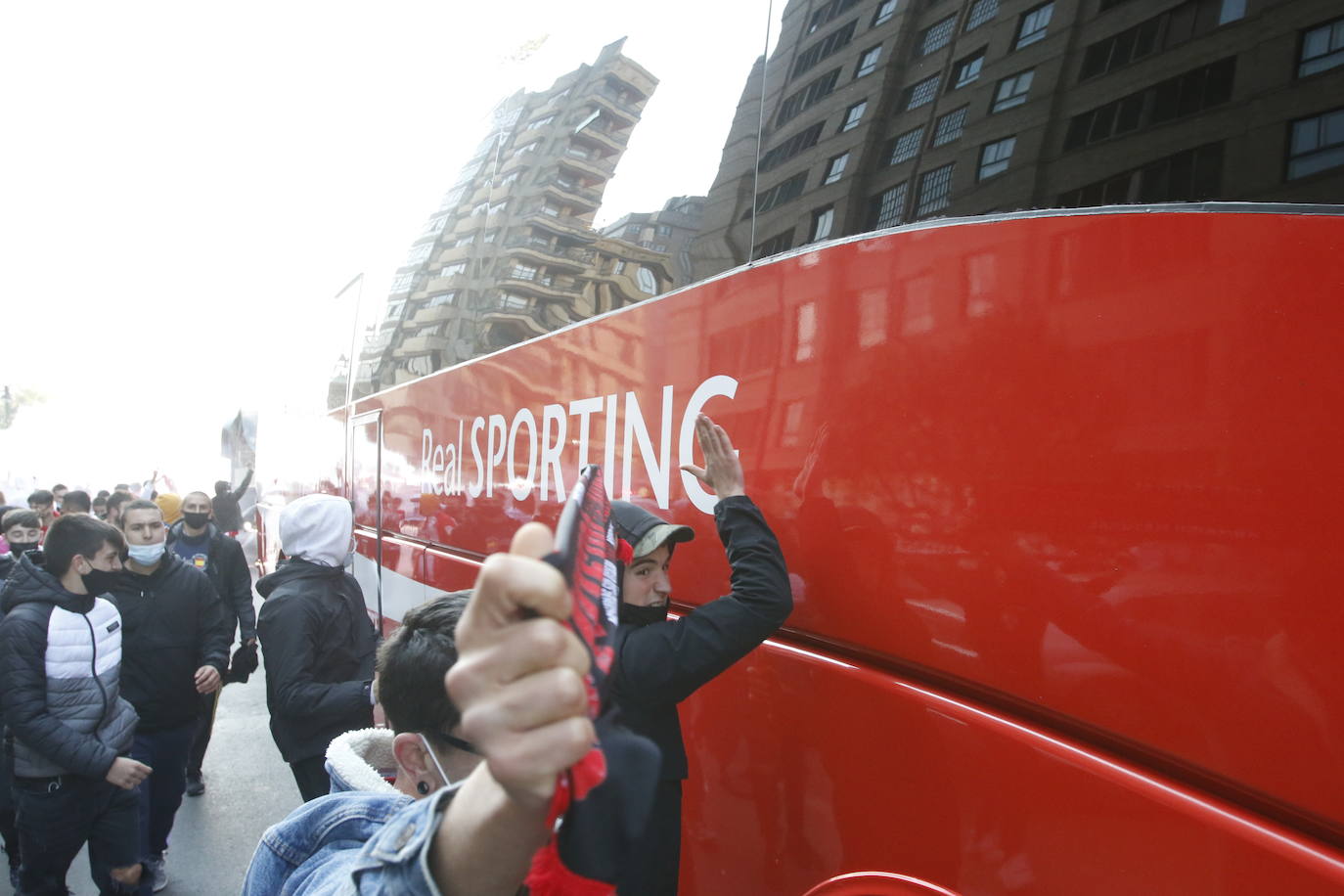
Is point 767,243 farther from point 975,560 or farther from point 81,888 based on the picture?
point 81,888

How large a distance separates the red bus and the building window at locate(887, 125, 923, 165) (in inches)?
1.8

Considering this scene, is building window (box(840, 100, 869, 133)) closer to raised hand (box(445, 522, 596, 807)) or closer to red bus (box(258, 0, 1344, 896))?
red bus (box(258, 0, 1344, 896))

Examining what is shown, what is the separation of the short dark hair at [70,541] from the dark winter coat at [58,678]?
0.06 m

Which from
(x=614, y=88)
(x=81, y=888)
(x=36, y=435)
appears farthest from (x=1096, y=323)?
(x=36, y=435)

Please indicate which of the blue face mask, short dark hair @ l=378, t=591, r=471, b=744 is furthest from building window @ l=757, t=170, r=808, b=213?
the blue face mask

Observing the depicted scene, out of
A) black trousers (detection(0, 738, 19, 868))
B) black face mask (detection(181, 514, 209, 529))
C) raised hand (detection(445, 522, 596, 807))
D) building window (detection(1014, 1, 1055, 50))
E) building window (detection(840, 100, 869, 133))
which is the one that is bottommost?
black trousers (detection(0, 738, 19, 868))

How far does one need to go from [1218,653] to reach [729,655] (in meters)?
0.86

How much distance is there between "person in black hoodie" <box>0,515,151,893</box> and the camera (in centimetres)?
313

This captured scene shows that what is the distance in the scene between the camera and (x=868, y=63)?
1.88 m

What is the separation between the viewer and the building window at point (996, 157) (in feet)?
5.01

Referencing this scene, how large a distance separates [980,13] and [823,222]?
0.45 meters

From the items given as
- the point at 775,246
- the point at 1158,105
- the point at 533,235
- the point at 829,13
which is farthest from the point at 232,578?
the point at 1158,105

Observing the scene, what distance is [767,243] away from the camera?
77.9 inches

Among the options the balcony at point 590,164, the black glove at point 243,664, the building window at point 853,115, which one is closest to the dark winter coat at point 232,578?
the black glove at point 243,664
